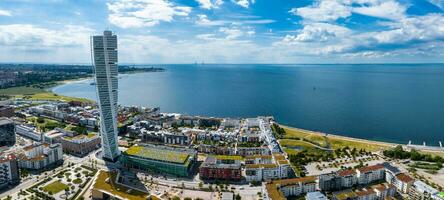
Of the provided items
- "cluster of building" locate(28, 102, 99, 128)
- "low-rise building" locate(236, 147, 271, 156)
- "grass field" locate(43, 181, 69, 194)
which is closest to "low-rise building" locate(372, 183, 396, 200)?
"low-rise building" locate(236, 147, 271, 156)

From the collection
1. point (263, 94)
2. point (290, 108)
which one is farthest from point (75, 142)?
point (263, 94)

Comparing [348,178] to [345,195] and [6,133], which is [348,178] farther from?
[6,133]

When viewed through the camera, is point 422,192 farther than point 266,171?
No

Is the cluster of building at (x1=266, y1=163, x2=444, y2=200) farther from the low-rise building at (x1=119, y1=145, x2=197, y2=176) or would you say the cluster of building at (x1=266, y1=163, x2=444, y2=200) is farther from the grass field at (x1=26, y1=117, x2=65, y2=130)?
the grass field at (x1=26, y1=117, x2=65, y2=130)

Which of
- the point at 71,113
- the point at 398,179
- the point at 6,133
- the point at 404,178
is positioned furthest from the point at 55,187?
the point at 404,178

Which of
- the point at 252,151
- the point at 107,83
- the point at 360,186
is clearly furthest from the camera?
the point at 252,151

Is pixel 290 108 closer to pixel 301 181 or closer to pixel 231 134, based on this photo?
pixel 231 134
